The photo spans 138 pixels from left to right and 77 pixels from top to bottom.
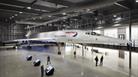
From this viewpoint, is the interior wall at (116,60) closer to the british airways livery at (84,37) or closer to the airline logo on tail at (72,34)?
the british airways livery at (84,37)

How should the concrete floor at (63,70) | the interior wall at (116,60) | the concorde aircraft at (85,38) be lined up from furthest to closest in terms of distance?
the interior wall at (116,60)
the concorde aircraft at (85,38)
the concrete floor at (63,70)

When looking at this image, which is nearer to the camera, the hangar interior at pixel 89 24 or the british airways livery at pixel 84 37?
the hangar interior at pixel 89 24

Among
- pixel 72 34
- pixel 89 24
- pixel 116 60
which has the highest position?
pixel 89 24

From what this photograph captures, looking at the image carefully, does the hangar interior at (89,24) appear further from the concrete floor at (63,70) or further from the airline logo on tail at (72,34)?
the airline logo on tail at (72,34)

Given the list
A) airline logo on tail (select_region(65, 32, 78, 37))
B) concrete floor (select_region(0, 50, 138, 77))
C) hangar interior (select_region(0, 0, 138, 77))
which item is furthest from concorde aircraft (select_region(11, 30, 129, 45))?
concrete floor (select_region(0, 50, 138, 77))

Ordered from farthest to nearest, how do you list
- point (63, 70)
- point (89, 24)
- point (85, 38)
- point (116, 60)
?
point (89, 24) → point (116, 60) → point (85, 38) → point (63, 70)

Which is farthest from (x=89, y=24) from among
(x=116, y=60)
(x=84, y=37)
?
(x=84, y=37)

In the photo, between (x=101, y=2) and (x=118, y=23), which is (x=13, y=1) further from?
(x=118, y=23)

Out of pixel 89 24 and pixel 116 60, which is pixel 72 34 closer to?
pixel 89 24

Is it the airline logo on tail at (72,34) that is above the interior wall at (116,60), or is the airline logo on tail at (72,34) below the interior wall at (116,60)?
above

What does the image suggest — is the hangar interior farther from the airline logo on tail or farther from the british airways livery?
the airline logo on tail

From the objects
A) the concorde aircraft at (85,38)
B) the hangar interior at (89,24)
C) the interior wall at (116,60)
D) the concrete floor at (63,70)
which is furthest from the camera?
the interior wall at (116,60)

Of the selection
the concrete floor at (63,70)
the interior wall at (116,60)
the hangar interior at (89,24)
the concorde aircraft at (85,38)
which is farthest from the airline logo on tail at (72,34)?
the interior wall at (116,60)

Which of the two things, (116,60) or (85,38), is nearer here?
(85,38)
